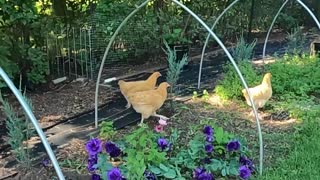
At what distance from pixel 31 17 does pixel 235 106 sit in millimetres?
2593

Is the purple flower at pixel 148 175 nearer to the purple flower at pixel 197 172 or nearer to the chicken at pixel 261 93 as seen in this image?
the purple flower at pixel 197 172

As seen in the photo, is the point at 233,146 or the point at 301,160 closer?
the point at 233,146

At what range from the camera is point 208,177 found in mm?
3174

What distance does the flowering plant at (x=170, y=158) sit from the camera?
3189mm

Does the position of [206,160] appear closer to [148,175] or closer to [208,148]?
[208,148]

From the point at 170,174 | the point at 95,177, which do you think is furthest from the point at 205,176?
the point at 95,177

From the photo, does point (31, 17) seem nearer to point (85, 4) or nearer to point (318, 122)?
point (85, 4)

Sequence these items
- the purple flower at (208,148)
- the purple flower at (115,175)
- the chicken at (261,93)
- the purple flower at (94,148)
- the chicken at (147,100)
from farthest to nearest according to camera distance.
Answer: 1. the chicken at (261,93)
2. the chicken at (147,100)
3. the purple flower at (208,148)
4. the purple flower at (94,148)
5. the purple flower at (115,175)

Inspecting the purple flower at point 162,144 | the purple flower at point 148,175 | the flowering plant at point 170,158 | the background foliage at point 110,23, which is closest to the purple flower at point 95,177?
the flowering plant at point 170,158

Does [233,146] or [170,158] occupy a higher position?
[233,146]

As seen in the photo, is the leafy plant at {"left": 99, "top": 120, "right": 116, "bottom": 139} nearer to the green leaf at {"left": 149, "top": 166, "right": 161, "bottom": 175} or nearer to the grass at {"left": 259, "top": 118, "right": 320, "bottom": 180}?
the green leaf at {"left": 149, "top": 166, "right": 161, "bottom": 175}

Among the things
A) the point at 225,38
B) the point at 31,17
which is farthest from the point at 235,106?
the point at 225,38

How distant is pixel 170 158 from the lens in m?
3.52

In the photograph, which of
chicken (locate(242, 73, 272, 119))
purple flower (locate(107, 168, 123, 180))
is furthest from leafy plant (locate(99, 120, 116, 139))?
chicken (locate(242, 73, 272, 119))
